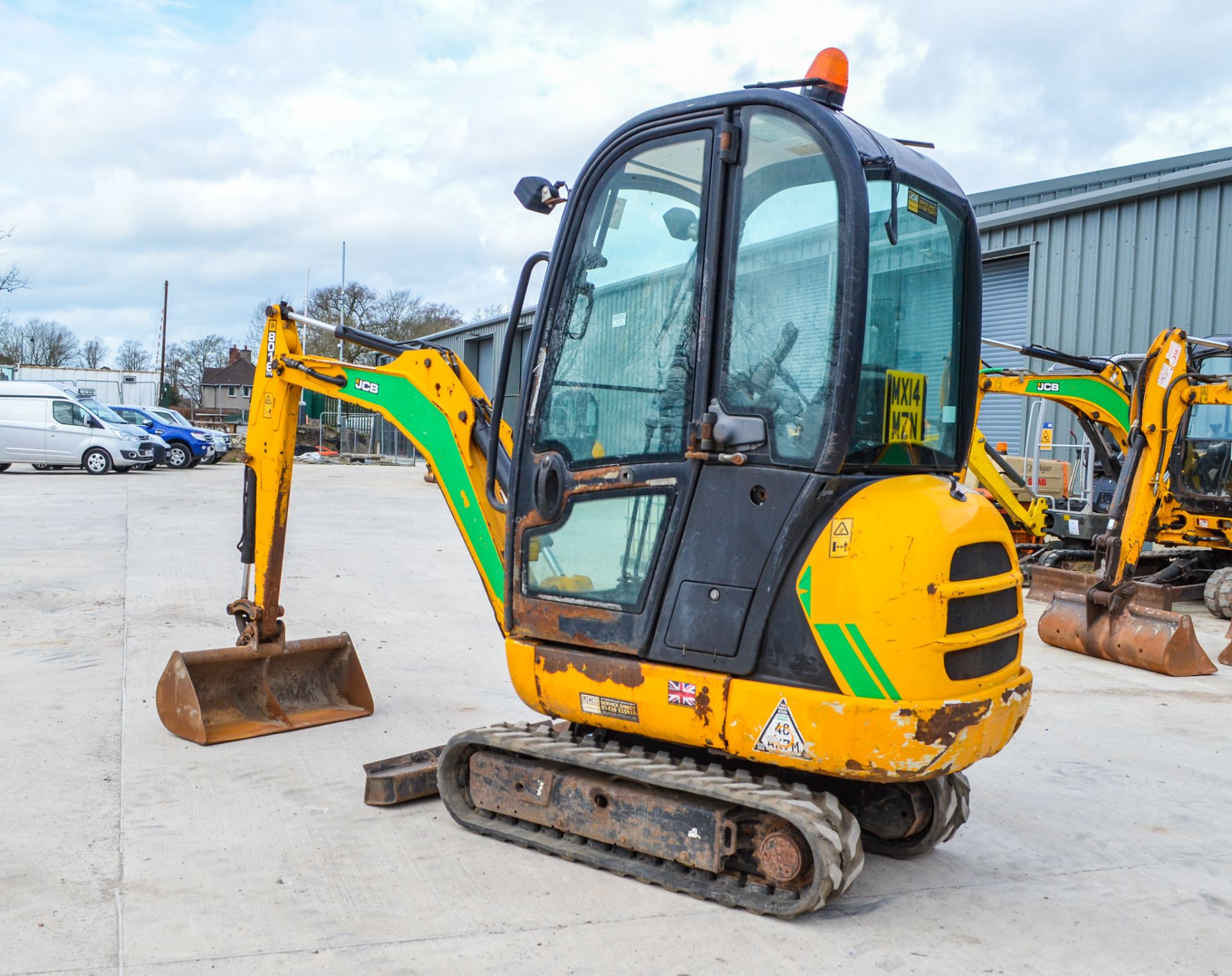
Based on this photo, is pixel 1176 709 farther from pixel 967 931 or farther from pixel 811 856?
pixel 811 856

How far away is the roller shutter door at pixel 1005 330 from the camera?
1822 centimetres

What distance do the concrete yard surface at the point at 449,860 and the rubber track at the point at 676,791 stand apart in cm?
7

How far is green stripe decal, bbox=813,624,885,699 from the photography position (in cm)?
345

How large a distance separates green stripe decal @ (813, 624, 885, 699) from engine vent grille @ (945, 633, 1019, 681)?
0.86 ft

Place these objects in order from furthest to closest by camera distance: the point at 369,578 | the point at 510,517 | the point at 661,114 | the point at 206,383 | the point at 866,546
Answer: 1. the point at 206,383
2. the point at 369,578
3. the point at 510,517
4. the point at 661,114
5. the point at 866,546

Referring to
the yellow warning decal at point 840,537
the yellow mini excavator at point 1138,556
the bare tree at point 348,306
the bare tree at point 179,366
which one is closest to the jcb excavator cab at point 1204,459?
the yellow mini excavator at point 1138,556

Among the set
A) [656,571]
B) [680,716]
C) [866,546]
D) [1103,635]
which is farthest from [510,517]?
[1103,635]

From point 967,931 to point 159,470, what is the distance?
27024 millimetres

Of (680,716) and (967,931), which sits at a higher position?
(680,716)

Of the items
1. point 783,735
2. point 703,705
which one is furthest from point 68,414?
point 783,735

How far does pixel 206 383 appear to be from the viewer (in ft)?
274

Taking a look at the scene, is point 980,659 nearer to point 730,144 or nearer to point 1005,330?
point 730,144

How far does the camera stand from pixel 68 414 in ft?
81.7

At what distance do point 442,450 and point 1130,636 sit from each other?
5973mm
